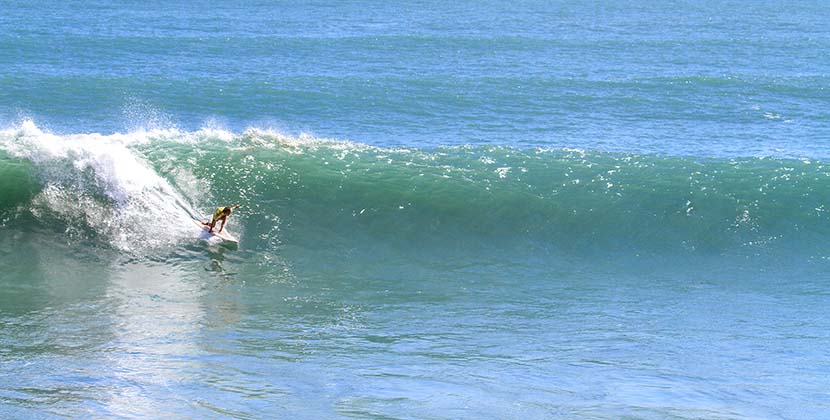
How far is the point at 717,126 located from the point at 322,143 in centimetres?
1076

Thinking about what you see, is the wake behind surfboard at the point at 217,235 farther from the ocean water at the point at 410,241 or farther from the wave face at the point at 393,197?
the wave face at the point at 393,197

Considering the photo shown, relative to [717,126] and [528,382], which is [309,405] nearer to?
[528,382]

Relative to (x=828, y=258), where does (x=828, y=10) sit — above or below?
above

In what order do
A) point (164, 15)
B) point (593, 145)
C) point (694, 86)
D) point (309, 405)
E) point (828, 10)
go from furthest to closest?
1. point (828, 10)
2. point (164, 15)
3. point (694, 86)
4. point (593, 145)
5. point (309, 405)

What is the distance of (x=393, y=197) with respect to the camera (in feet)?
59.4

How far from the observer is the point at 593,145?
2367 cm

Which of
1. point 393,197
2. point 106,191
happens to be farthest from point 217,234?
point 393,197

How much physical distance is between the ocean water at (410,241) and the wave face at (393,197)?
0.19 ft

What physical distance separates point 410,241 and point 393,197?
1495 mm

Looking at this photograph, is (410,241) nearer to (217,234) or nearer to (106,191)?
(217,234)

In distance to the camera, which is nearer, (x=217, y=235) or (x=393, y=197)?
(x=217, y=235)

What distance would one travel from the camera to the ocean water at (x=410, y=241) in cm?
1062

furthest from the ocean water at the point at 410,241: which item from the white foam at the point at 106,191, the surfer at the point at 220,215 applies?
the surfer at the point at 220,215

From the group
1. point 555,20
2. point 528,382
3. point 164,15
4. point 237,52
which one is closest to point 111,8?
point 164,15
